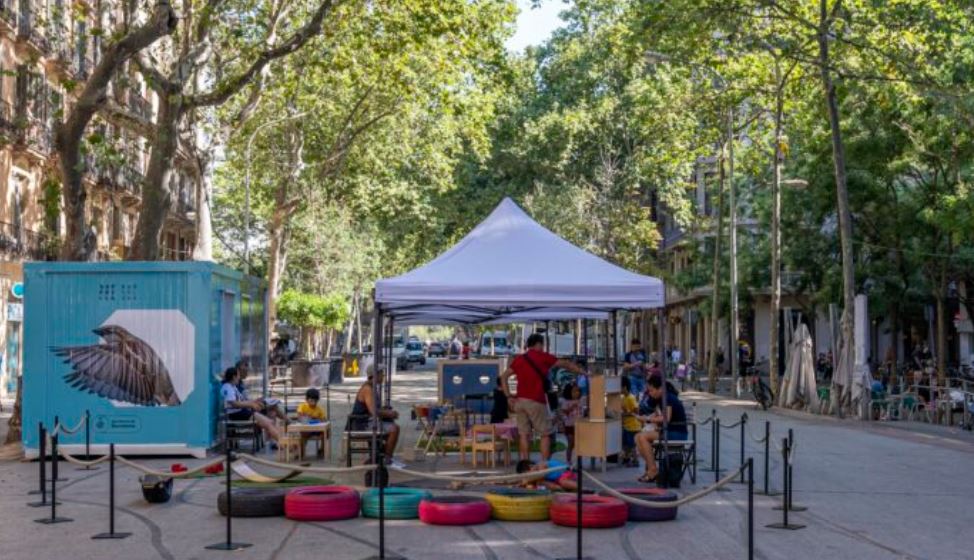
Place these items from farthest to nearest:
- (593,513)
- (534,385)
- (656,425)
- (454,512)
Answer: (534,385)
(656,425)
(454,512)
(593,513)

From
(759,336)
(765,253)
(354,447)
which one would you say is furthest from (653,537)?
(759,336)

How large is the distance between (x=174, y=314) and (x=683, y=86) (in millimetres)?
23689

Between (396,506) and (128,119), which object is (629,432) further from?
(128,119)

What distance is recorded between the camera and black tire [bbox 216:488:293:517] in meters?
12.8

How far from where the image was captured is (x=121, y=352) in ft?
61.4

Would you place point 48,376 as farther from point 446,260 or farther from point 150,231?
point 446,260

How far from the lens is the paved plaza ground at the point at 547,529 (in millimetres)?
10984

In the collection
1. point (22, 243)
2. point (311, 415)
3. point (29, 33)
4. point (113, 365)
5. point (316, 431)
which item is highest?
point (29, 33)

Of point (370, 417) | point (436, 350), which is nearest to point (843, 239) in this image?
point (370, 417)

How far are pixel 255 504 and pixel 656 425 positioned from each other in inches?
214

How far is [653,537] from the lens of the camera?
11.8 meters

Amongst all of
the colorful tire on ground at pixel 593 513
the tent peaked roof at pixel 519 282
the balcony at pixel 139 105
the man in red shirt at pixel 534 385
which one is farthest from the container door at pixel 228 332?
the balcony at pixel 139 105

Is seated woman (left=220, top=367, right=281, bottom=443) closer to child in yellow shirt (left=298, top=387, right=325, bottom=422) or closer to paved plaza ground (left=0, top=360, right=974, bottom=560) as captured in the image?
child in yellow shirt (left=298, top=387, right=325, bottom=422)

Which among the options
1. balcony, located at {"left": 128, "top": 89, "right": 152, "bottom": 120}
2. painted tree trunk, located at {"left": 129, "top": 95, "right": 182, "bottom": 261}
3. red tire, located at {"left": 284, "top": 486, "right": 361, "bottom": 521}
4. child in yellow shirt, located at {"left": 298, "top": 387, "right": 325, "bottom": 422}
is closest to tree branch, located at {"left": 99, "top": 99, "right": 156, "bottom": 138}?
painted tree trunk, located at {"left": 129, "top": 95, "right": 182, "bottom": 261}
